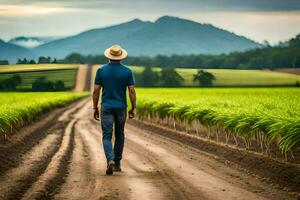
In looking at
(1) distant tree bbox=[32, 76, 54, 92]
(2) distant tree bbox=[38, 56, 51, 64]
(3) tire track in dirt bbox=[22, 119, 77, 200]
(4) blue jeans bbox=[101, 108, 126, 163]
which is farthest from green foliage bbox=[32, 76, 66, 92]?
(4) blue jeans bbox=[101, 108, 126, 163]

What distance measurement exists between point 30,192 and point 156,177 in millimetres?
2882

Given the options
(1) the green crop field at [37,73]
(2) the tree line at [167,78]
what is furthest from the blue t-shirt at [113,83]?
(1) the green crop field at [37,73]

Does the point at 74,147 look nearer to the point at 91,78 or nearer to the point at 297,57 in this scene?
the point at 297,57

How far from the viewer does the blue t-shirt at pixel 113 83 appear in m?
14.1

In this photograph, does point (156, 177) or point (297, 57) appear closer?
point (156, 177)

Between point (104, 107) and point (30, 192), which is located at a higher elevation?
point (104, 107)

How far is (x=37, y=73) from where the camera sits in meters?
127

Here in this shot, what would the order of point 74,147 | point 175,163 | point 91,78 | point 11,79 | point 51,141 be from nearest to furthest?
point 175,163
point 74,147
point 51,141
point 11,79
point 91,78

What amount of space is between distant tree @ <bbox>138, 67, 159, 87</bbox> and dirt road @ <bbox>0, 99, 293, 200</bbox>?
109808 mm

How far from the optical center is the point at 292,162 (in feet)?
Answer: 47.8

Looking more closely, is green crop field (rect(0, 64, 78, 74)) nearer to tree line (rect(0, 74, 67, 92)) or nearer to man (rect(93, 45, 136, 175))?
tree line (rect(0, 74, 67, 92))

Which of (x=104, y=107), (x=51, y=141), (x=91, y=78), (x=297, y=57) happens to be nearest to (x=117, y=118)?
(x=104, y=107)

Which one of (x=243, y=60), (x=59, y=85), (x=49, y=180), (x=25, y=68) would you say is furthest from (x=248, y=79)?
(x=49, y=180)

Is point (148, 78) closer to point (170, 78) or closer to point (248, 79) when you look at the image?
point (170, 78)
